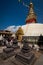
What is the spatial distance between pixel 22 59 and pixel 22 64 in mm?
387

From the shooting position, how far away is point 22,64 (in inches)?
222

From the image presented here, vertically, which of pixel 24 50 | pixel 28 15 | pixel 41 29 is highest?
pixel 28 15

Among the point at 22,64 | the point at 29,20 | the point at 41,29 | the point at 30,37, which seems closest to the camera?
the point at 22,64

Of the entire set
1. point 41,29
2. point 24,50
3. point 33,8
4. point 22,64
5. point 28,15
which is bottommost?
point 22,64

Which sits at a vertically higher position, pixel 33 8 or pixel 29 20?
pixel 33 8

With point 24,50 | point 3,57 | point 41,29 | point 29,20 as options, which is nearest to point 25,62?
point 24,50

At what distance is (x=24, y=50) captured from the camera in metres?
7.14

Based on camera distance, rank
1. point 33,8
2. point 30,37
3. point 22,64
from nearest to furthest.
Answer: point 22,64 < point 30,37 < point 33,8

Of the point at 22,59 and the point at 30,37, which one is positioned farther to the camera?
the point at 30,37

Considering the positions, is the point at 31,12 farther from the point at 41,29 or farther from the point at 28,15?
the point at 41,29

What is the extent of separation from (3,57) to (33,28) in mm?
19444

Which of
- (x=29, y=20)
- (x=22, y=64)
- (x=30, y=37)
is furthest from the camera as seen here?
(x=29, y=20)

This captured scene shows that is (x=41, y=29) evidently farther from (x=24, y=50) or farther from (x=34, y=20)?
(x=24, y=50)

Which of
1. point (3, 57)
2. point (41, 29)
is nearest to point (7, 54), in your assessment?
point (3, 57)
